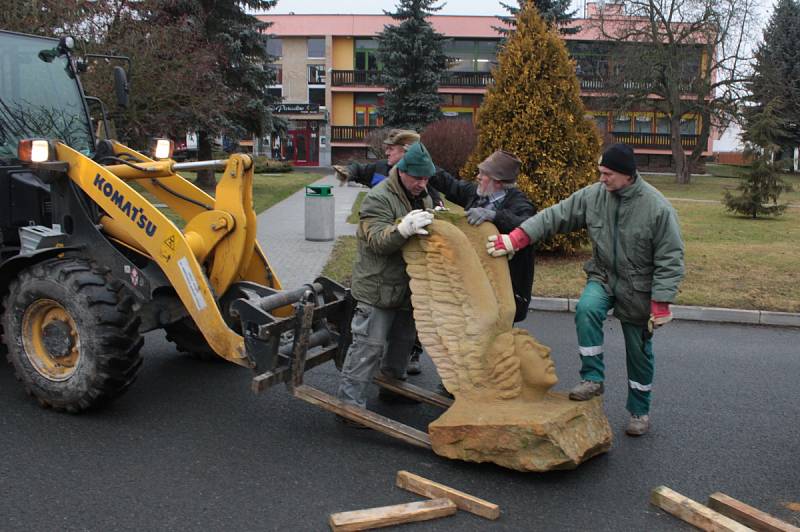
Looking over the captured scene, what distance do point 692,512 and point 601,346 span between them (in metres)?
1.25

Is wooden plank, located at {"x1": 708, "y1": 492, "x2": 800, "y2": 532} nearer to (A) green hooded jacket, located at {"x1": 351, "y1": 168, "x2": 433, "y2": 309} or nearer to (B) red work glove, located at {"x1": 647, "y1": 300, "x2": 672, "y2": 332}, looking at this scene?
(B) red work glove, located at {"x1": 647, "y1": 300, "x2": 672, "y2": 332}

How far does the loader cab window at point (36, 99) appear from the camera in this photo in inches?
224

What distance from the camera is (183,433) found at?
15.5ft

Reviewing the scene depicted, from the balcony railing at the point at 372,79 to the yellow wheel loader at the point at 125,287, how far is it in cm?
4535

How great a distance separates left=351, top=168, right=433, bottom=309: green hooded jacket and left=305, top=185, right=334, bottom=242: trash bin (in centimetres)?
844

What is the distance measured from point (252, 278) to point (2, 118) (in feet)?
7.39

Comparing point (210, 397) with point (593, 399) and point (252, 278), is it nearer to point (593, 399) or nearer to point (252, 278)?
point (252, 278)

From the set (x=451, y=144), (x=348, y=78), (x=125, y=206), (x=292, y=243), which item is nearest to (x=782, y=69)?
(x=348, y=78)

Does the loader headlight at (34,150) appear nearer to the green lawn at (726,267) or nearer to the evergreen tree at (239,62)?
the green lawn at (726,267)

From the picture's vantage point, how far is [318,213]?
42.9 ft

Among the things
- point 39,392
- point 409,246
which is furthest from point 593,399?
point 39,392

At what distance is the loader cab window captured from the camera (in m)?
5.69

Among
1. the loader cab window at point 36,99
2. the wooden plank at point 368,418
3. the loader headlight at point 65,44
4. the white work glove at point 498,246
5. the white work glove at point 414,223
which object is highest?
the loader headlight at point 65,44

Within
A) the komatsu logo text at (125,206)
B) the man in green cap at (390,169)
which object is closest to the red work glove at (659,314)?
the man in green cap at (390,169)
